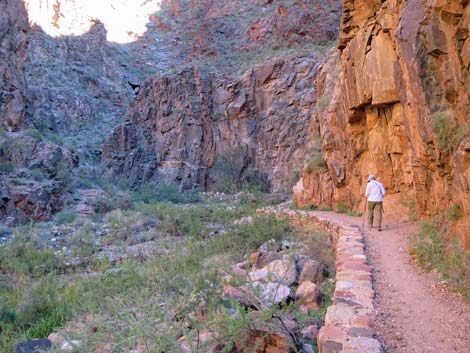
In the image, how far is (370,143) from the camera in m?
12.3

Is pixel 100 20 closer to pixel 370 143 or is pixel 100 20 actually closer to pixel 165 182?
pixel 165 182

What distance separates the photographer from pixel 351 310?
424 centimetres

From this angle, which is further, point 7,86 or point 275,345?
point 7,86

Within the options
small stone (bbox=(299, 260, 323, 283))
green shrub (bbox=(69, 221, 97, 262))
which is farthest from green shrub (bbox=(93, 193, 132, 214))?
small stone (bbox=(299, 260, 323, 283))

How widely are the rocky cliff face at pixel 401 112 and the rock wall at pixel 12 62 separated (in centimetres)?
1585

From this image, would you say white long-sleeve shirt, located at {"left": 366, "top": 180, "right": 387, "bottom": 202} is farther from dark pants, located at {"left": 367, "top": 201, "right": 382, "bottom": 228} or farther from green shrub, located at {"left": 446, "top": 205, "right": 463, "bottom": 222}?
green shrub, located at {"left": 446, "top": 205, "right": 463, "bottom": 222}

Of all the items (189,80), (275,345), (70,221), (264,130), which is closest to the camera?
(275,345)

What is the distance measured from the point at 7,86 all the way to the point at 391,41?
66.5 feet

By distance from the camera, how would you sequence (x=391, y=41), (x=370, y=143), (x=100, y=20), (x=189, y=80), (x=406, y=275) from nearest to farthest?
(x=406, y=275)
(x=391, y=41)
(x=370, y=143)
(x=189, y=80)
(x=100, y=20)

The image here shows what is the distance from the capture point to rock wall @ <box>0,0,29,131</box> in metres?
23.3

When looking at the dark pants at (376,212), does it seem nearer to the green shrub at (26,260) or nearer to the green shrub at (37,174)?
the green shrub at (26,260)

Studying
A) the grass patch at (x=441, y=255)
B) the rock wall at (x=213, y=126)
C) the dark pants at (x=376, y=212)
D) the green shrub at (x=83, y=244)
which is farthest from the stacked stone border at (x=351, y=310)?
the rock wall at (x=213, y=126)

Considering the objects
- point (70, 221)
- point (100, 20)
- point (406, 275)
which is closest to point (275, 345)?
point (406, 275)

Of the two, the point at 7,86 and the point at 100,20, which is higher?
the point at 100,20
